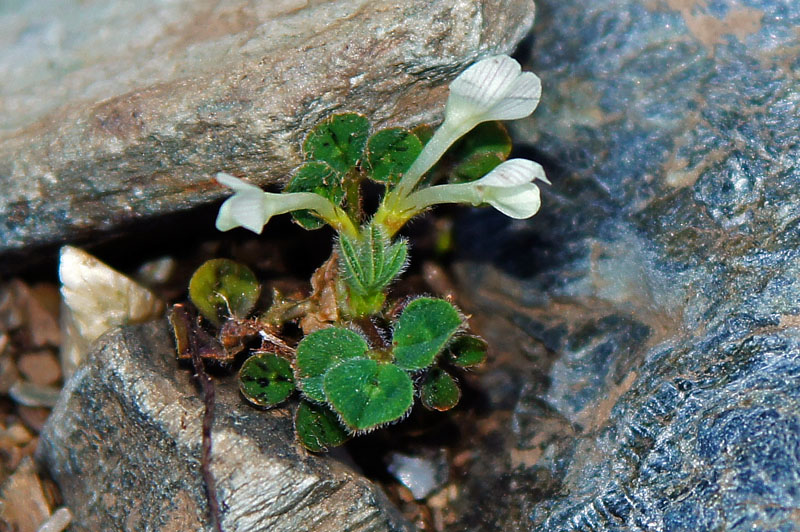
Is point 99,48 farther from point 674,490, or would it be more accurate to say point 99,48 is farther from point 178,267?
point 674,490

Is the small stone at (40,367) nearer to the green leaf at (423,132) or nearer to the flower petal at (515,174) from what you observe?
the green leaf at (423,132)

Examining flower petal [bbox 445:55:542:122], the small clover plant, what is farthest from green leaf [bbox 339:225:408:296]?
flower petal [bbox 445:55:542:122]

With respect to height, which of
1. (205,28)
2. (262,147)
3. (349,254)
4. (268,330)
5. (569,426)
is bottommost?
Result: (569,426)

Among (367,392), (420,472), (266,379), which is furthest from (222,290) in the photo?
(420,472)

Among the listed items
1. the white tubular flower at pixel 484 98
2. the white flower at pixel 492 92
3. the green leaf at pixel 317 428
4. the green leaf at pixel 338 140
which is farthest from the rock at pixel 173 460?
the white flower at pixel 492 92

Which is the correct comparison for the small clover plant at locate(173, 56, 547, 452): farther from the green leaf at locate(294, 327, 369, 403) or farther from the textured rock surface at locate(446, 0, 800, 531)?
the textured rock surface at locate(446, 0, 800, 531)

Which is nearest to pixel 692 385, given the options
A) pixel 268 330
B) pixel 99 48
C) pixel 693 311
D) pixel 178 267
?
pixel 693 311
